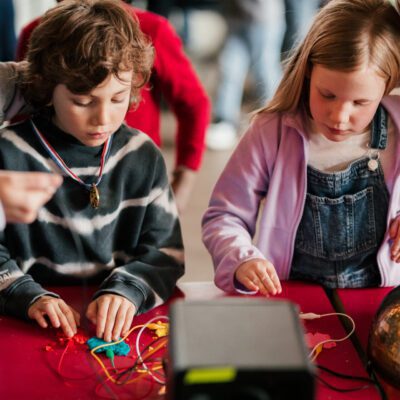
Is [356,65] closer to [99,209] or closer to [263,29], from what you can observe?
[99,209]

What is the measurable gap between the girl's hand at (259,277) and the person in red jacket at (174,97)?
1.71ft

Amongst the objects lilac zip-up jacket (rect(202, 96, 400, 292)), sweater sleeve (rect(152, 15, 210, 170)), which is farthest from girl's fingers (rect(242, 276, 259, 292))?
sweater sleeve (rect(152, 15, 210, 170))

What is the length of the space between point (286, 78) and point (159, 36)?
45 cm

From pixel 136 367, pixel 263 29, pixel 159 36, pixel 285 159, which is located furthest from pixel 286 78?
pixel 263 29

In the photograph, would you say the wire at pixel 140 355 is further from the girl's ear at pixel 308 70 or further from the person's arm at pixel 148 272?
the girl's ear at pixel 308 70

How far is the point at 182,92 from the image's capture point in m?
1.70

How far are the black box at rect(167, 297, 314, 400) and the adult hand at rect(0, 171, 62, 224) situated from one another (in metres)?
0.23

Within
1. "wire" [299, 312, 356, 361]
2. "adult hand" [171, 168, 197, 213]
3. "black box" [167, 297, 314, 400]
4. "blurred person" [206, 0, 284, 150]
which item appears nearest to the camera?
"black box" [167, 297, 314, 400]

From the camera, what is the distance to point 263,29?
12.3ft

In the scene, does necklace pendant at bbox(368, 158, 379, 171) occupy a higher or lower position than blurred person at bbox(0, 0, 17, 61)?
higher

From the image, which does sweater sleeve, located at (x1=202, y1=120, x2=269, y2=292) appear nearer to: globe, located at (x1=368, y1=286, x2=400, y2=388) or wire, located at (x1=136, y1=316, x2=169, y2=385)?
wire, located at (x1=136, y1=316, x2=169, y2=385)

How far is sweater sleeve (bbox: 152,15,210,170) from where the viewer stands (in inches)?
63.1

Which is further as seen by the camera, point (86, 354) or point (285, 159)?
point (285, 159)

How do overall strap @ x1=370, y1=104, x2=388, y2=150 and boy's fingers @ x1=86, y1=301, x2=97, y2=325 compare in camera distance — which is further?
overall strap @ x1=370, y1=104, x2=388, y2=150
